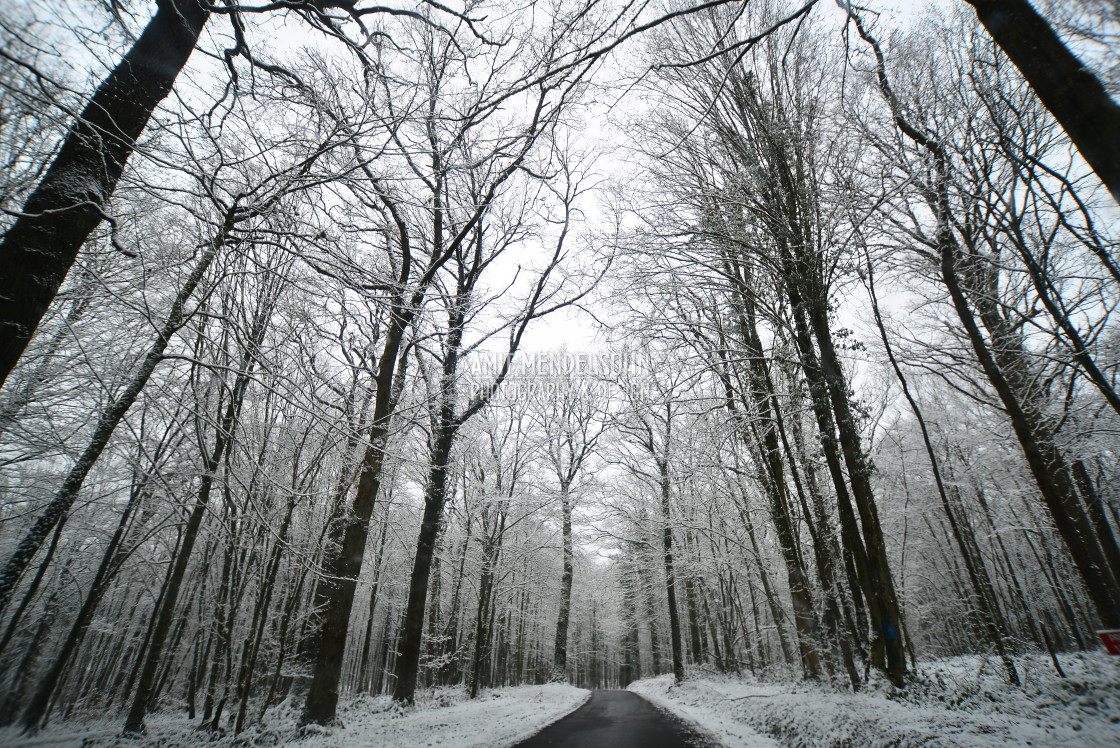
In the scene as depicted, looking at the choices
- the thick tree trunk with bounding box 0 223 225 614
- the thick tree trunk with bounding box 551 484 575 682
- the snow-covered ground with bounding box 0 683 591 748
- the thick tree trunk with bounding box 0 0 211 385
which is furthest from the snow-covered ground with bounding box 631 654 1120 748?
the thick tree trunk with bounding box 551 484 575 682

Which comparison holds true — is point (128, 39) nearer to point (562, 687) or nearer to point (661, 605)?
point (562, 687)

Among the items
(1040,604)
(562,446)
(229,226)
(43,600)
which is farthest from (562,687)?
(1040,604)

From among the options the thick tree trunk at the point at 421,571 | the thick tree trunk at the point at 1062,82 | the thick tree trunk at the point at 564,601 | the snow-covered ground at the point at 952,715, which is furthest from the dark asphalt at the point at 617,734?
the thick tree trunk at the point at 564,601

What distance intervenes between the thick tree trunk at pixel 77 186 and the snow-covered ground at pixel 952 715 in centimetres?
752

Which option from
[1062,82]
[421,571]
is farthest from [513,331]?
[1062,82]

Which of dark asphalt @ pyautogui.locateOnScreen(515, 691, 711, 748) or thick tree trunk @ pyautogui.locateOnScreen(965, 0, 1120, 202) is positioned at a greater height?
thick tree trunk @ pyautogui.locateOnScreen(965, 0, 1120, 202)

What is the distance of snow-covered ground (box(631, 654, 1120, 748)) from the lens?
375 centimetres

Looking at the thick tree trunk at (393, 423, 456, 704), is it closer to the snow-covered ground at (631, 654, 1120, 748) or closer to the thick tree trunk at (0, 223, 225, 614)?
the thick tree trunk at (0, 223, 225, 614)

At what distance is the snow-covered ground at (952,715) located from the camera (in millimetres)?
3748

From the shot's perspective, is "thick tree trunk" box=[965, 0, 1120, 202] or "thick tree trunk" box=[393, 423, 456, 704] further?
"thick tree trunk" box=[393, 423, 456, 704]

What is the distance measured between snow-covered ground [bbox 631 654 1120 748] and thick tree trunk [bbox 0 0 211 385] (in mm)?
7516

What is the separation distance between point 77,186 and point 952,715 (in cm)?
899

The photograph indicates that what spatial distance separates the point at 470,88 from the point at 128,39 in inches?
94.6

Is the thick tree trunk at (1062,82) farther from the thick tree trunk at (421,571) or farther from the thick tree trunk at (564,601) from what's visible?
the thick tree trunk at (564,601)
